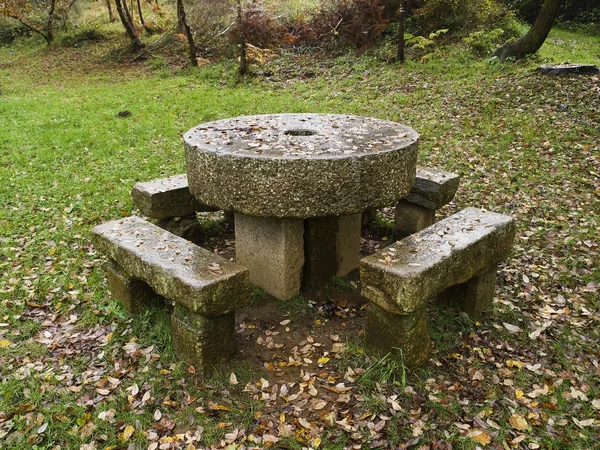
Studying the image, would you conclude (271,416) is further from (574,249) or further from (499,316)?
(574,249)

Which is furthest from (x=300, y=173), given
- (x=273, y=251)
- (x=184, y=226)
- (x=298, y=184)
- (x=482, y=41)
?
(x=482, y=41)

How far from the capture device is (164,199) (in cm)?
515

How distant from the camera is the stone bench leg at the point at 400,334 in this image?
3359 mm

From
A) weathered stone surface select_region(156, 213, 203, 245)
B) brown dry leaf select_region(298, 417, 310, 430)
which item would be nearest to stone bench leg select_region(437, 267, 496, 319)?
brown dry leaf select_region(298, 417, 310, 430)

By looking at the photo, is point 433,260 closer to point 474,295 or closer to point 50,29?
point 474,295

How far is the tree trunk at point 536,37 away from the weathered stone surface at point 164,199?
9.89 m

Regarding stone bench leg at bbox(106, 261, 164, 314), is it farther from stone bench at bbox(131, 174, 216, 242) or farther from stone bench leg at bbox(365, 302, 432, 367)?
stone bench leg at bbox(365, 302, 432, 367)

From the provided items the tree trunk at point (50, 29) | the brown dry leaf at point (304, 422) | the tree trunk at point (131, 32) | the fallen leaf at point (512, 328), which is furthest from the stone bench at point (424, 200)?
the tree trunk at point (50, 29)

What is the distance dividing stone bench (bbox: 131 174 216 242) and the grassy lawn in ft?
2.73

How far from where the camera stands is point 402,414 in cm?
313

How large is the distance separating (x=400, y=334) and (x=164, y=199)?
3.05 m

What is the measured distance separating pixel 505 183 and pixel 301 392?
495 centimetres

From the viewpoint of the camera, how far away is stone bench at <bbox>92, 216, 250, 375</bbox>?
319 cm

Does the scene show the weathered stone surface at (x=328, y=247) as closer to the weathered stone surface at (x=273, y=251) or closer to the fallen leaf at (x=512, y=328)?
the weathered stone surface at (x=273, y=251)
